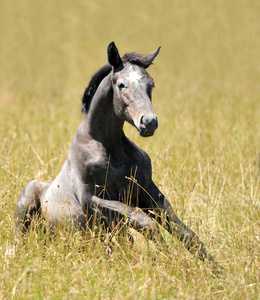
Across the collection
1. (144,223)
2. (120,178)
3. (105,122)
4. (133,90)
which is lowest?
(144,223)

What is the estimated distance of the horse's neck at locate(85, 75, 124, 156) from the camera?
4160 mm

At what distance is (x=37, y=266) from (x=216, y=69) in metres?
12.3

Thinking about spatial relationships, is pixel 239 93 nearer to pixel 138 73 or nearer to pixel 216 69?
pixel 216 69

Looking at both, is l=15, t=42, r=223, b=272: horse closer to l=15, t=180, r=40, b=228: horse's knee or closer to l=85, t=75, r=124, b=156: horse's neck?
l=85, t=75, r=124, b=156: horse's neck

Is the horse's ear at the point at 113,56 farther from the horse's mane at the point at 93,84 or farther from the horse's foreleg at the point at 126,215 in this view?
the horse's foreleg at the point at 126,215

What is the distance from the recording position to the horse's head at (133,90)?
3.62 metres

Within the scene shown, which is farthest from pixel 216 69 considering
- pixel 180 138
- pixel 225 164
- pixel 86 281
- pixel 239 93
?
pixel 86 281

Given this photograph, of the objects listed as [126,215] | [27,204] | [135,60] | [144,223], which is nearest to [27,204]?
[27,204]

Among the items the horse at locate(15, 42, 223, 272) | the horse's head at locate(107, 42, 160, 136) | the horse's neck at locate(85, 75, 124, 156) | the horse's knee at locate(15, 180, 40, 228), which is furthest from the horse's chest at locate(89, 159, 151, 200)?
the horse's knee at locate(15, 180, 40, 228)

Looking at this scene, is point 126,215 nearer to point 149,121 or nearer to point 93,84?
point 149,121

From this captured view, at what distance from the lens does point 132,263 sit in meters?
3.83

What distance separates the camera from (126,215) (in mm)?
3969

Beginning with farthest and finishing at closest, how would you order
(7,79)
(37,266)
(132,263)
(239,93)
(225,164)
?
(7,79) → (239,93) → (225,164) → (132,263) → (37,266)

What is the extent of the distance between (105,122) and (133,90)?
0.51 m
